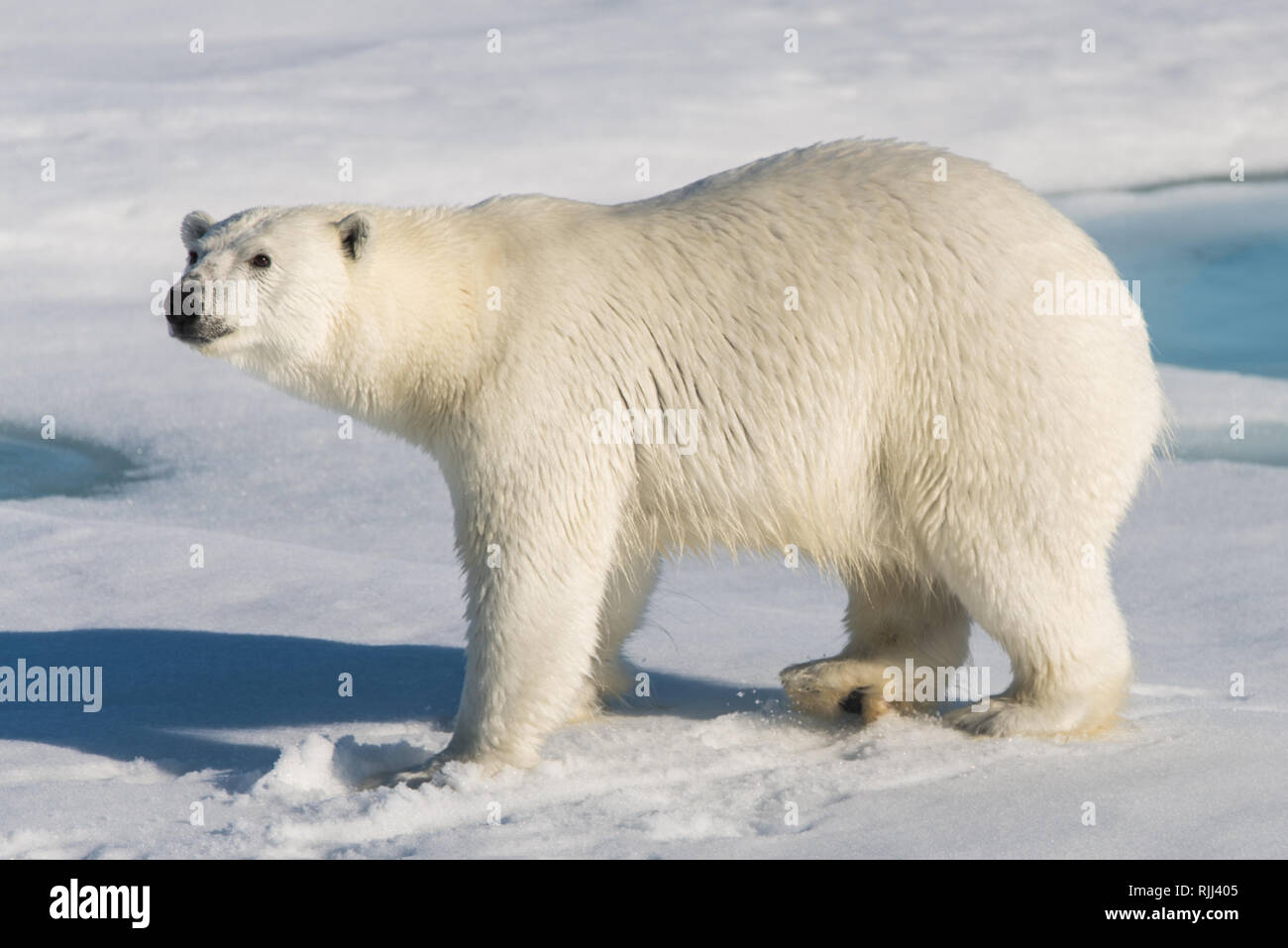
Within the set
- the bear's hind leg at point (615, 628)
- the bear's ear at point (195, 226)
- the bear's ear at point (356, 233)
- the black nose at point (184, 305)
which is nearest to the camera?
the black nose at point (184, 305)

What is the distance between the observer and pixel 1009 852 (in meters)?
2.99

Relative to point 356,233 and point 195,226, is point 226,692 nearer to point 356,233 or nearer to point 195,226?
point 195,226

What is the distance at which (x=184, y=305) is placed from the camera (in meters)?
3.60

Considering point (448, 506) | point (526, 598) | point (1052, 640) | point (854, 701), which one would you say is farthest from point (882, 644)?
point (448, 506)

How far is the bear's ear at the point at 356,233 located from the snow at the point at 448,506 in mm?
1194

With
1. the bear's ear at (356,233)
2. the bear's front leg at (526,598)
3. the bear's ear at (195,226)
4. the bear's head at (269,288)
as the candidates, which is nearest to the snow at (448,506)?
the bear's front leg at (526,598)

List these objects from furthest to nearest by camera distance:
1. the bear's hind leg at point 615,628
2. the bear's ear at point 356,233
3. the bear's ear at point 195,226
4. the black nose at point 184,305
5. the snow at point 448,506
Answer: the bear's hind leg at point 615,628 < the bear's ear at point 195,226 < the bear's ear at point 356,233 < the black nose at point 184,305 < the snow at point 448,506

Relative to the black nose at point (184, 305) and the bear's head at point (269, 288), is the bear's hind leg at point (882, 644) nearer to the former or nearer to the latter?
the bear's head at point (269, 288)

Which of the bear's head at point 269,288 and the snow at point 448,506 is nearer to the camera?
the snow at point 448,506

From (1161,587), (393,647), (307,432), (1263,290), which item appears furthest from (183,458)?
(1263,290)

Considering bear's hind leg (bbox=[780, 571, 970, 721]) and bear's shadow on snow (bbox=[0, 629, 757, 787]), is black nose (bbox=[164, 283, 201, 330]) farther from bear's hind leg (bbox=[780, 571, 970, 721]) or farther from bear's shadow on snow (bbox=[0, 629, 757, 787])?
bear's hind leg (bbox=[780, 571, 970, 721])

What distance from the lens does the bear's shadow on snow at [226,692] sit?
4.04 metres

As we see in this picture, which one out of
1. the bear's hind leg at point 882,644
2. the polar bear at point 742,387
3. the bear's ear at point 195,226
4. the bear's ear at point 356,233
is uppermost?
the bear's ear at point 195,226

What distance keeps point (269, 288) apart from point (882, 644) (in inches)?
75.0
